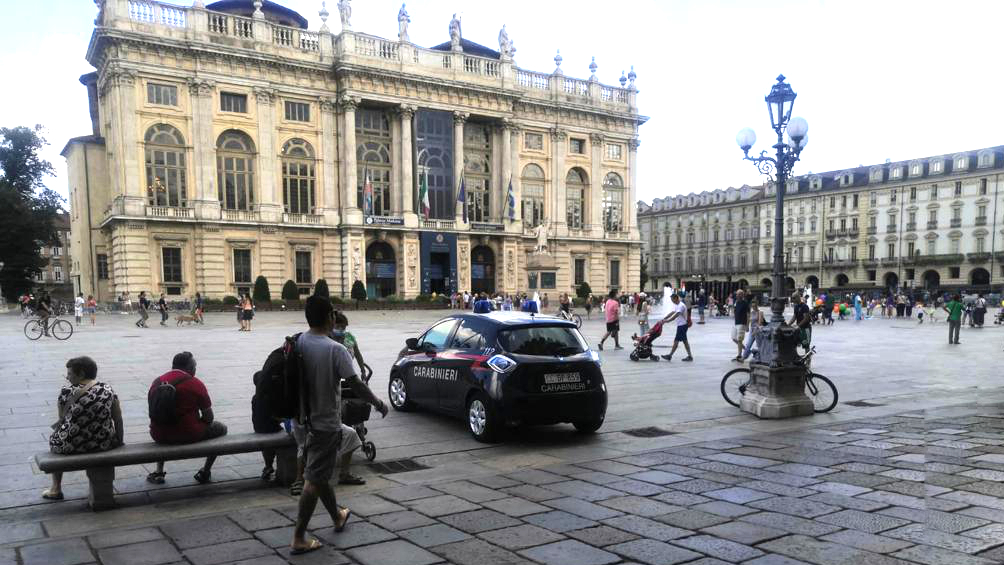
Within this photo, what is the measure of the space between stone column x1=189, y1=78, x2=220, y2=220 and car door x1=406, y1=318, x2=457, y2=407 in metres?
36.6

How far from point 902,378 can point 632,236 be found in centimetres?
4658

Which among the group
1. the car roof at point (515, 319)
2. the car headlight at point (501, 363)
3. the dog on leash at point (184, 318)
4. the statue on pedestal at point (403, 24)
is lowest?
the dog on leash at point (184, 318)

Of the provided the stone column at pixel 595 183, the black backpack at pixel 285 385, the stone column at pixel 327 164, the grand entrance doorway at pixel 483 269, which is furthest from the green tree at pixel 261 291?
the black backpack at pixel 285 385

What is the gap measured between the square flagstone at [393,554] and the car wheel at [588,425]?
155 inches

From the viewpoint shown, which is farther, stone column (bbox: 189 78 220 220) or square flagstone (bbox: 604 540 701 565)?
stone column (bbox: 189 78 220 220)

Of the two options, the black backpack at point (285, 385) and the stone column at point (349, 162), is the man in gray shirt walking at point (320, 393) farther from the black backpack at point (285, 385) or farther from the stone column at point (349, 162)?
the stone column at point (349, 162)

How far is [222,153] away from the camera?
42.4 meters

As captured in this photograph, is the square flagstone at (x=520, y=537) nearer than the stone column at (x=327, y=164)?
Yes

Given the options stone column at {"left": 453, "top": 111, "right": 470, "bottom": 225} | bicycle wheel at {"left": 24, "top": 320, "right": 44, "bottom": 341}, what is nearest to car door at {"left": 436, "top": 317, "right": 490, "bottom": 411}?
bicycle wheel at {"left": 24, "top": 320, "right": 44, "bottom": 341}

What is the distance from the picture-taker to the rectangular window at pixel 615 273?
58.8 metres

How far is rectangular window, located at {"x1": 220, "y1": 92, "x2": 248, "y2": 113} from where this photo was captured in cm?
4214

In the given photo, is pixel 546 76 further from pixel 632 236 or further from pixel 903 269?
pixel 903 269

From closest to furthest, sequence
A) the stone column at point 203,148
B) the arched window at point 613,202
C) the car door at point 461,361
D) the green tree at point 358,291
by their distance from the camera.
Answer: the car door at point 461,361 → the stone column at point 203,148 → the green tree at point 358,291 → the arched window at point 613,202

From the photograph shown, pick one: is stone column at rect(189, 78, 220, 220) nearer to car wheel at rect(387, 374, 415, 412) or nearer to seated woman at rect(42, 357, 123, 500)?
car wheel at rect(387, 374, 415, 412)
